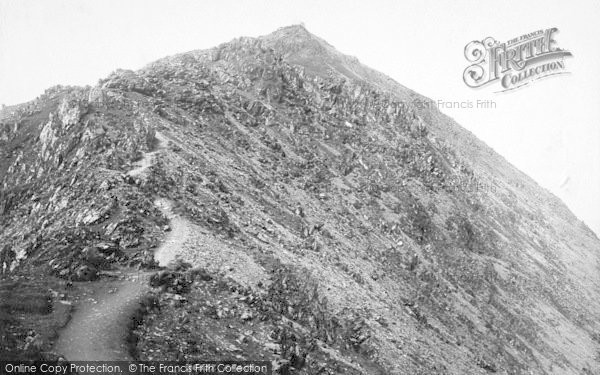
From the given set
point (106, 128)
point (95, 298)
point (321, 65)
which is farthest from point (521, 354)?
point (321, 65)

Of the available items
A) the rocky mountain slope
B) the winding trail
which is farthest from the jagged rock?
the winding trail

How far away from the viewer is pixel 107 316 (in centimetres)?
1823

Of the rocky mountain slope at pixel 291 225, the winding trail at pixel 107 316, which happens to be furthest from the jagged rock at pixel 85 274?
the winding trail at pixel 107 316

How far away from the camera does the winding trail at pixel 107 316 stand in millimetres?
15938

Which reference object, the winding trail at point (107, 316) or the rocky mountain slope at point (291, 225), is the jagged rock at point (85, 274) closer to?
the rocky mountain slope at point (291, 225)

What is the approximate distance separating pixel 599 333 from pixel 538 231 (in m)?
20.3

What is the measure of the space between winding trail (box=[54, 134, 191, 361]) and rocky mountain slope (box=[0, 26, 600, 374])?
2.88 ft

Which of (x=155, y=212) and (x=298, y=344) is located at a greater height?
(x=155, y=212)

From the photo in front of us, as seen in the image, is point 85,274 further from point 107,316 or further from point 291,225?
point 291,225

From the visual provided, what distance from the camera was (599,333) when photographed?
174 ft

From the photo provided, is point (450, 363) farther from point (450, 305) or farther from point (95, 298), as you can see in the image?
point (95, 298)

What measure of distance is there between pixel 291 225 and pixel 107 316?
18092 millimetres

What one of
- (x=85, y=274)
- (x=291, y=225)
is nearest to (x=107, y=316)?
(x=85, y=274)

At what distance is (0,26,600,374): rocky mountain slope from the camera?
73.9 ft
